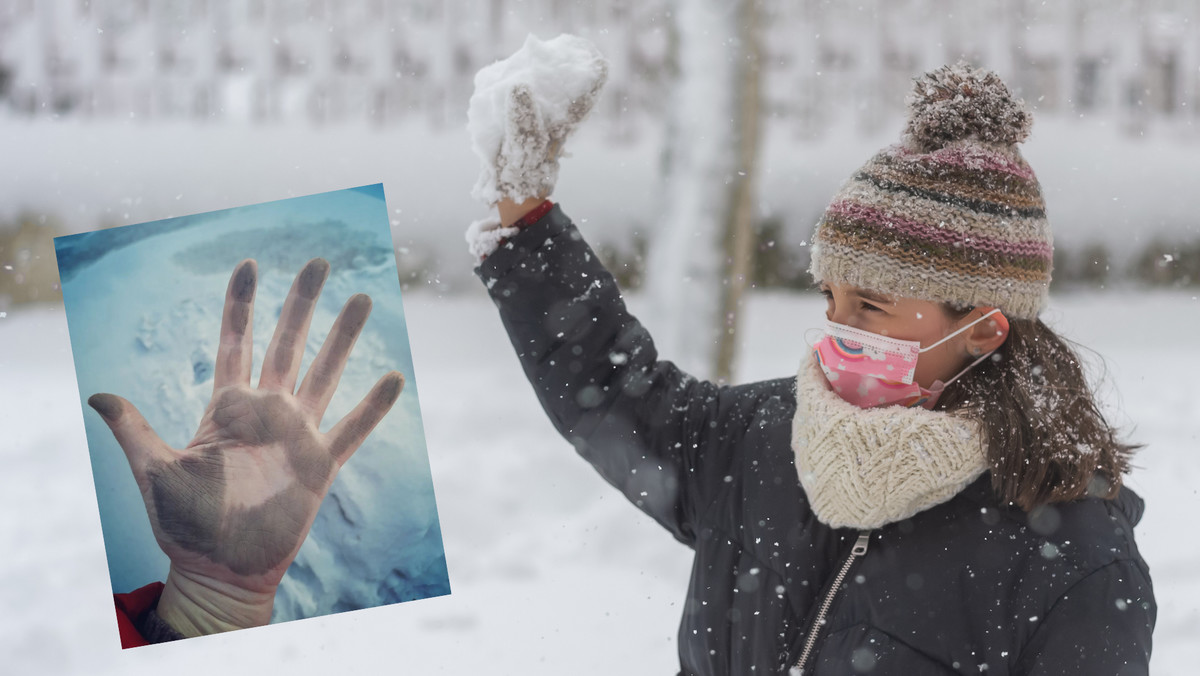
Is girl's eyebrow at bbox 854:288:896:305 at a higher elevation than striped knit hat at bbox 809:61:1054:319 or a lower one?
lower

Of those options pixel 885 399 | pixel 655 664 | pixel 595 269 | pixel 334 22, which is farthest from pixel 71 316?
pixel 334 22

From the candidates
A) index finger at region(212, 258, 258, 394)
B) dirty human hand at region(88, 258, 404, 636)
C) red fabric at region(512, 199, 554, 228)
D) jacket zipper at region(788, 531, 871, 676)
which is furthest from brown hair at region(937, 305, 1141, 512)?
index finger at region(212, 258, 258, 394)

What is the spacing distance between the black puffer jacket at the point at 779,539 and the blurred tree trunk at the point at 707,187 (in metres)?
2.49

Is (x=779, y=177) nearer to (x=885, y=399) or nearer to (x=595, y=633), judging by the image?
(x=595, y=633)

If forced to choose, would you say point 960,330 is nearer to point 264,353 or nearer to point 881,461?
point 881,461

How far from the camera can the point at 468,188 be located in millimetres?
4980

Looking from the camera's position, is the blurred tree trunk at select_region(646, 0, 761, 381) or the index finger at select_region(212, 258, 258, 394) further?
the blurred tree trunk at select_region(646, 0, 761, 381)

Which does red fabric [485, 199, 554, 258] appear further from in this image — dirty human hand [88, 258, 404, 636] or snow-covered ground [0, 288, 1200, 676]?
snow-covered ground [0, 288, 1200, 676]

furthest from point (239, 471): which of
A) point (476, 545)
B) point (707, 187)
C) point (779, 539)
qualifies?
point (707, 187)

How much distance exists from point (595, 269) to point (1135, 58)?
19.4ft

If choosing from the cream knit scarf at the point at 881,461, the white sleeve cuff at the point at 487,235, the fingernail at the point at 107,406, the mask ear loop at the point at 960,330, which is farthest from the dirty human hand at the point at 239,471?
the mask ear loop at the point at 960,330

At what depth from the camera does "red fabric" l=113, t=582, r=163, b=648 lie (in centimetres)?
149

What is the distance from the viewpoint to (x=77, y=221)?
4.71m

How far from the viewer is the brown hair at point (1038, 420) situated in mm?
1229
